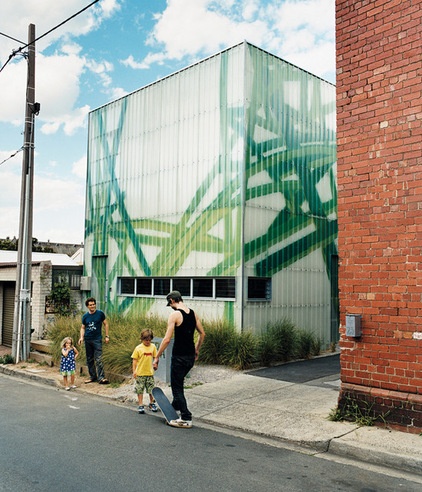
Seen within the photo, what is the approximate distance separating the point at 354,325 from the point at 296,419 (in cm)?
165

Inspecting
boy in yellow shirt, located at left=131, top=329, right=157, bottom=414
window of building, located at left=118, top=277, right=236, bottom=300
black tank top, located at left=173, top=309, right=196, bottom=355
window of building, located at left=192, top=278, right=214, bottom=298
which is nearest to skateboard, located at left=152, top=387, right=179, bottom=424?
boy in yellow shirt, located at left=131, top=329, right=157, bottom=414

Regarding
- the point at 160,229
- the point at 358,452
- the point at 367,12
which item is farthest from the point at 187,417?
the point at 160,229

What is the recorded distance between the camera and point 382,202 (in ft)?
23.1

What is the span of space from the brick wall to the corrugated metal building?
5.66 metres

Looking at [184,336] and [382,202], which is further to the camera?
[184,336]

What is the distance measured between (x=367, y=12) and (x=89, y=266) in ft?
43.9

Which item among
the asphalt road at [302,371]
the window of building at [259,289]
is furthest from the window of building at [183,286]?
the asphalt road at [302,371]

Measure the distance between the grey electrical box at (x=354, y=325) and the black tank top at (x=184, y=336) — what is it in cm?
218

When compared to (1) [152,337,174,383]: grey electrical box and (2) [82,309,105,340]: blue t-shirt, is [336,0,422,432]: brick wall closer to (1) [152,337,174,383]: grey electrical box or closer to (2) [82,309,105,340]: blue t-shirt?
(1) [152,337,174,383]: grey electrical box

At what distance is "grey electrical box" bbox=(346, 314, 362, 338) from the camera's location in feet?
23.2

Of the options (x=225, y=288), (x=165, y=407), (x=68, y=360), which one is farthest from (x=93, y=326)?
(x=225, y=288)

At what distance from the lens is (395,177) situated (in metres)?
6.92

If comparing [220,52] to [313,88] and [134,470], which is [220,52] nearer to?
[313,88]

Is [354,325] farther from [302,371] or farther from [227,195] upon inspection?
[227,195]
